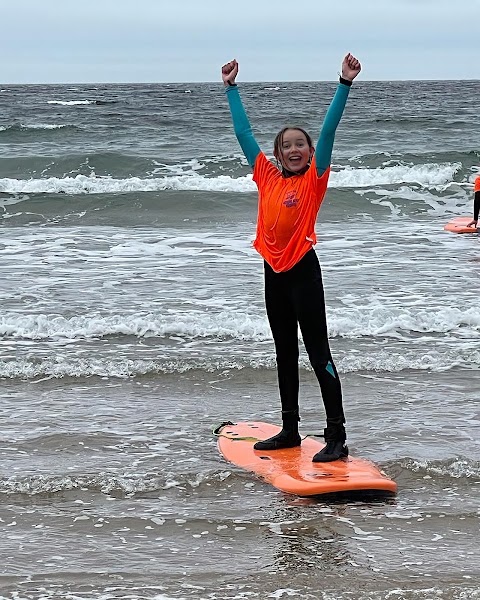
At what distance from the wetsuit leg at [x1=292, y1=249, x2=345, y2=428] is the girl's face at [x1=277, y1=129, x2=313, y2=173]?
1.43 ft

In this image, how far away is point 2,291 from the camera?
10375mm

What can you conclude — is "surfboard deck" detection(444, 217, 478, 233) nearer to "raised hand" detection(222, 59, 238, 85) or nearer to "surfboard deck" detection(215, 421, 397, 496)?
"surfboard deck" detection(215, 421, 397, 496)

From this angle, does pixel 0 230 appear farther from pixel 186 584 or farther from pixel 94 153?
pixel 186 584

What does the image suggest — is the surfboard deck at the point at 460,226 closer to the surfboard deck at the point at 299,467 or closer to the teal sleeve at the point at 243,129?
the surfboard deck at the point at 299,467

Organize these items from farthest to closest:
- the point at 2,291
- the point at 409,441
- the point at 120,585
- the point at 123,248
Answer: the point at 123,248, the point at 2,291, the point at 409,441, the point at 120,585

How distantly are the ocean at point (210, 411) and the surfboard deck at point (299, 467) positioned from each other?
8 centimetres

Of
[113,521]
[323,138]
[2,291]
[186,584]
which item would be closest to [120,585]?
[186,584]

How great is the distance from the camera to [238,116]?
200 inches

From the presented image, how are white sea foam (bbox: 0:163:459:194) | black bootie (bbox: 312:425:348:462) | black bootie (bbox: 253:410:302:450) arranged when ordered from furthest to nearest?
1. white sea foam (bbox: 0:163:459:194)
2. black bootie (bbox: 253:410:302:450)
3. black bootie (bbox: 312:425:348:462)

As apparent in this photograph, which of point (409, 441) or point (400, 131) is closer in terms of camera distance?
point (409, 441)

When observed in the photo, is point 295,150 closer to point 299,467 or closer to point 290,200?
point 290,200

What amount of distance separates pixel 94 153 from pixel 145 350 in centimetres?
1951

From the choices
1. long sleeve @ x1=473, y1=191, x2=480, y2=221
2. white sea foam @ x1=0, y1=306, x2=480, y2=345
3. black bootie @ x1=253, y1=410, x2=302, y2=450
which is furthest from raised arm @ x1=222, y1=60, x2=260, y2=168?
long sleeve @ x1=473, y1=191, x2=480, y2=221

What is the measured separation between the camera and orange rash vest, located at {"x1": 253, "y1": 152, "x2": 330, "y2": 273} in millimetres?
4797
